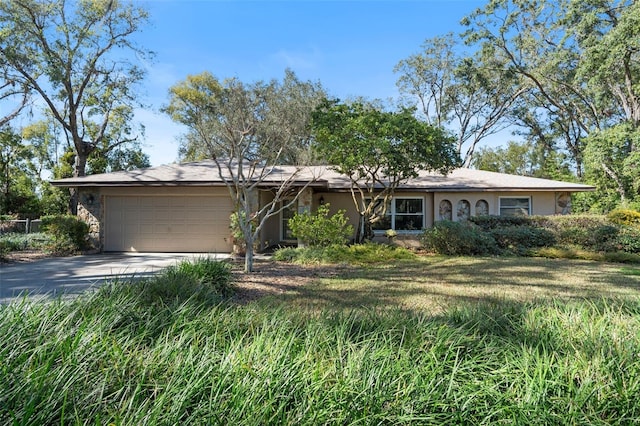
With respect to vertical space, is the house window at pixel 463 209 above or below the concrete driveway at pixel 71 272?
above

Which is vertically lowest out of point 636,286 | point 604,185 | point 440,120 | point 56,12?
point 636,286

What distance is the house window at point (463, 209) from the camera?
16172mm

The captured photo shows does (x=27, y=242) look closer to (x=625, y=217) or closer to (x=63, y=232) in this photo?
(x=63, y=232)

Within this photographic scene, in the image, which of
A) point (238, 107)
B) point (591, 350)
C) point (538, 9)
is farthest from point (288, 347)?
point (538, 9)

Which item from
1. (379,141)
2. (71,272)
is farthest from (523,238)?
(71,272)

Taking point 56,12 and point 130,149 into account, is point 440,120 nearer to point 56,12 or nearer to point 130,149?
point 130,149

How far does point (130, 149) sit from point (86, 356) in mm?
28980

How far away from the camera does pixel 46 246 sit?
12188 millimetres

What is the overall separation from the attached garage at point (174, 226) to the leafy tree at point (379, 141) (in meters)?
4.43

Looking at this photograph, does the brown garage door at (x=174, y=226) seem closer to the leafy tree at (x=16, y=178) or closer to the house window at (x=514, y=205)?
the house window at (x=514, y=205)

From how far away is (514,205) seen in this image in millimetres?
16188

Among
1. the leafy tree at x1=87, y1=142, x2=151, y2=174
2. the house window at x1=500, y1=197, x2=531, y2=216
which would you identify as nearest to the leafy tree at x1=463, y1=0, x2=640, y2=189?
the house window at x1=500, y1=197, x2=531, y2=216

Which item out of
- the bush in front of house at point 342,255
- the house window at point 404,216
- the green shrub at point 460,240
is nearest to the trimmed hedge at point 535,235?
the green shrub at point 460,240

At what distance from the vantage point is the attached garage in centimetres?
1331
